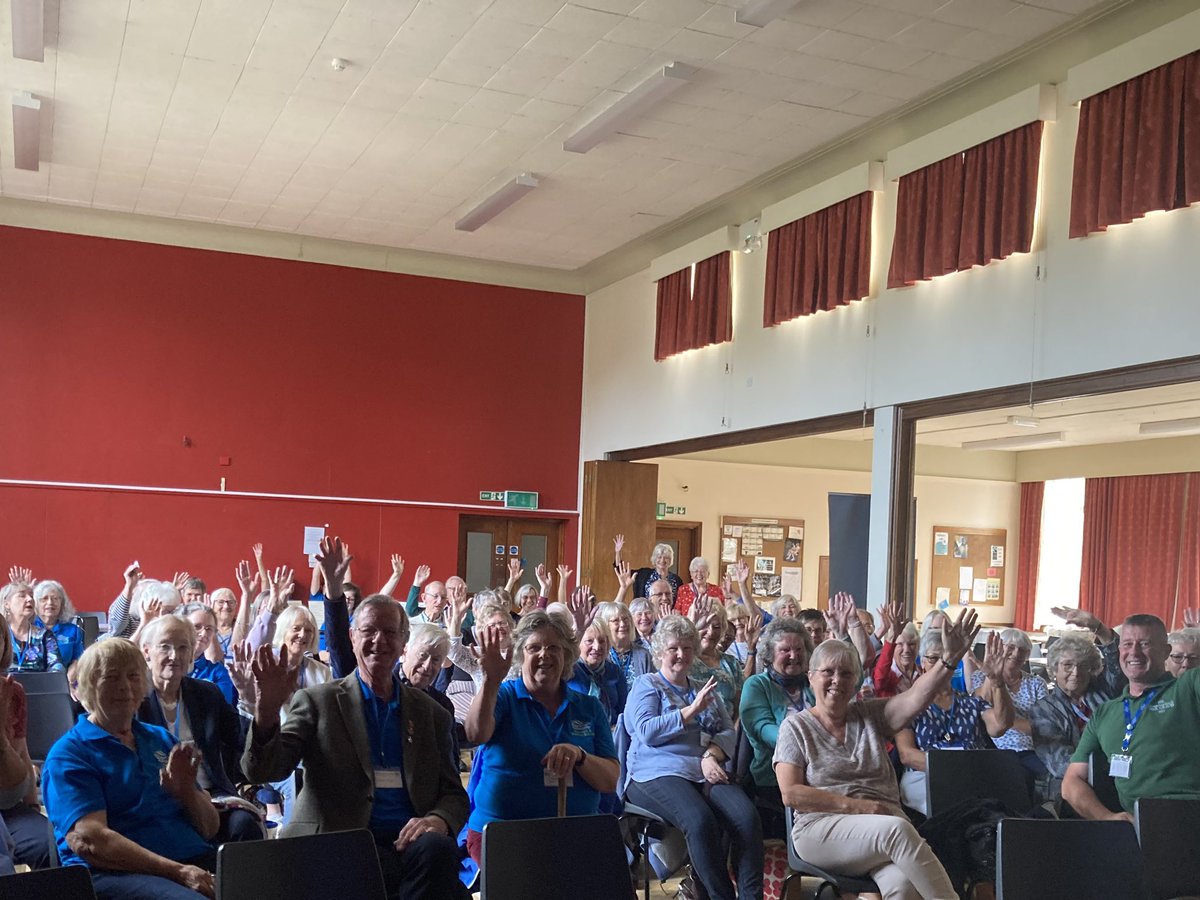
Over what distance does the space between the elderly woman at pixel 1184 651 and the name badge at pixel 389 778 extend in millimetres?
3845

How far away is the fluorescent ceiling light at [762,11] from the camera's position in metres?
6.86

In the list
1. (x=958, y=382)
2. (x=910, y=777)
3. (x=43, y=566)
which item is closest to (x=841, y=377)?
(x=958, y=382)

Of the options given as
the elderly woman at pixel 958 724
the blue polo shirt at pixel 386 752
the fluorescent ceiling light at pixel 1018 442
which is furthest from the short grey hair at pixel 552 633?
the fluorescent ceiling light at pixel 1018 442

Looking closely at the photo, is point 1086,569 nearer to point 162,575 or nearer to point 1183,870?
point 162,575

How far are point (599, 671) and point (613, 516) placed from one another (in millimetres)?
8111

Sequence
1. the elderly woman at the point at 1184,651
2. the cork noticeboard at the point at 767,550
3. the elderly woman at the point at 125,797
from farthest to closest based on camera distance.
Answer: the cork noticeboard at the point at 767,550 < the elderly woman at the point at 1184,651 < the elderly woman at the point at 125,797

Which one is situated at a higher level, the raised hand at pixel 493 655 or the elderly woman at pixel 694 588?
the raised hand at pixel 493 655

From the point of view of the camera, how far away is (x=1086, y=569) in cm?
1675

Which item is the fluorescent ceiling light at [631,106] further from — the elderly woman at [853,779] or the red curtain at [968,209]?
the elderly woman at [853,779]

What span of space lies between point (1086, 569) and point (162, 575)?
12615mm

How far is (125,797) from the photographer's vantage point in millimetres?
3330

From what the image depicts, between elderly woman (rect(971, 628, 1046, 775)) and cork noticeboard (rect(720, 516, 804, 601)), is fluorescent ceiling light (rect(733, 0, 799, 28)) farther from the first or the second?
cork noticeboard (rect(720, 516, 804, 601))

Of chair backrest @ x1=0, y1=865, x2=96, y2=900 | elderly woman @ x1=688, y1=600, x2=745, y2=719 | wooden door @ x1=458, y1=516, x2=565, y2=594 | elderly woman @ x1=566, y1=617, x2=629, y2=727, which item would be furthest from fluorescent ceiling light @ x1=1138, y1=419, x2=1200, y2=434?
chair backrest @ x1=0, y1=865, x2=96, y2=900

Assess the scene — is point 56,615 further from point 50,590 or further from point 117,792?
point 117,792
